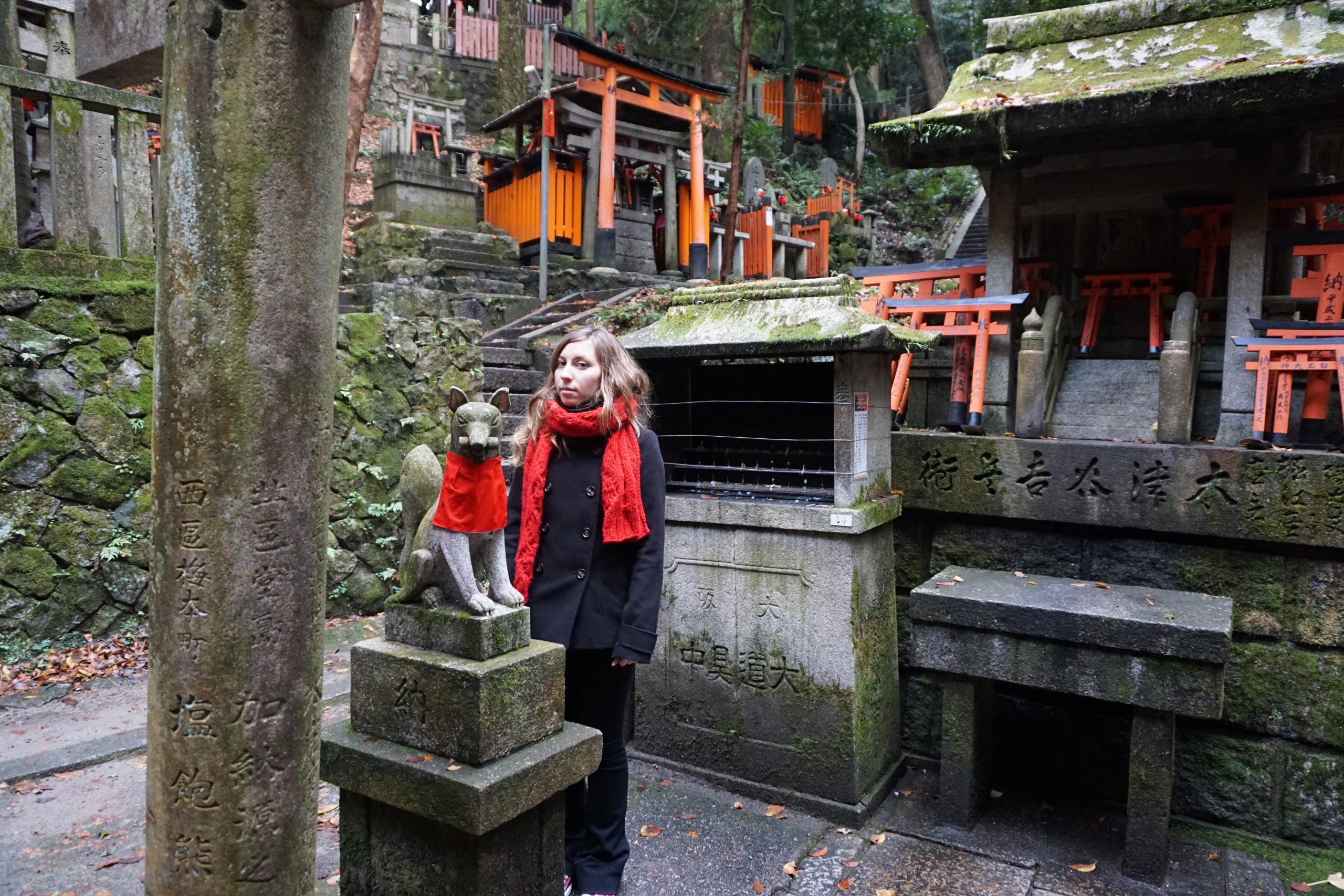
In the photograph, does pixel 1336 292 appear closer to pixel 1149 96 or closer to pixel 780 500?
pixel 1149 96

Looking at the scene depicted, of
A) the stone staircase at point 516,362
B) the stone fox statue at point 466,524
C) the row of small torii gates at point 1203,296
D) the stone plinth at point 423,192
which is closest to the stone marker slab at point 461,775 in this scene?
the stone fox statue at point 466,524

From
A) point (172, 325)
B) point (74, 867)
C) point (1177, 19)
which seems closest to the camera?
point (172, 325)

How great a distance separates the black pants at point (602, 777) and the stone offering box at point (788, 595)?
54.1 inches

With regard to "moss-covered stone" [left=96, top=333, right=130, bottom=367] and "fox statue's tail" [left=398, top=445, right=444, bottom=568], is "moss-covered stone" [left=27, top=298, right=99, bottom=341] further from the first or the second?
"fox statue's tail" [left=398, top=445, right=444, bottom=568]

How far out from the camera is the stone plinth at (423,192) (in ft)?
42.3

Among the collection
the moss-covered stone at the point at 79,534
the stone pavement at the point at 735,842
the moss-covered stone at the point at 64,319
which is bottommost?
the stone pavement at the point at 735,842

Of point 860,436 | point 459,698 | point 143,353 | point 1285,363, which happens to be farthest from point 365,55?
point 1285,363

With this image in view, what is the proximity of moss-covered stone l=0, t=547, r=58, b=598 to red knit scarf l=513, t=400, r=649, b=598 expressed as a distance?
4418 millimetres

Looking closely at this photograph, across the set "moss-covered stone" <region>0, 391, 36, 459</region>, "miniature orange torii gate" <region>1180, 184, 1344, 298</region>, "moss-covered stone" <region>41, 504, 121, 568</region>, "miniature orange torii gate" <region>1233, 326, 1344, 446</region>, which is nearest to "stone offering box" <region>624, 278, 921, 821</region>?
"miniature orange torii gate" <region>1233, 326, 1344, 446</region>

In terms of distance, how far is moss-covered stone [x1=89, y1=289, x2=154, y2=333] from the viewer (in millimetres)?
6105

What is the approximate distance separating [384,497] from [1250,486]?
6.37m

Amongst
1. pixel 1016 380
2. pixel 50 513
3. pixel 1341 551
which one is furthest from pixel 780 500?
pixel 50 513

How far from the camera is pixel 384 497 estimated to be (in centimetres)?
744

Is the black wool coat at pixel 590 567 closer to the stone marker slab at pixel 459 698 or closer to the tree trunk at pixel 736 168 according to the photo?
the stone marker slab at pixel 459 698
